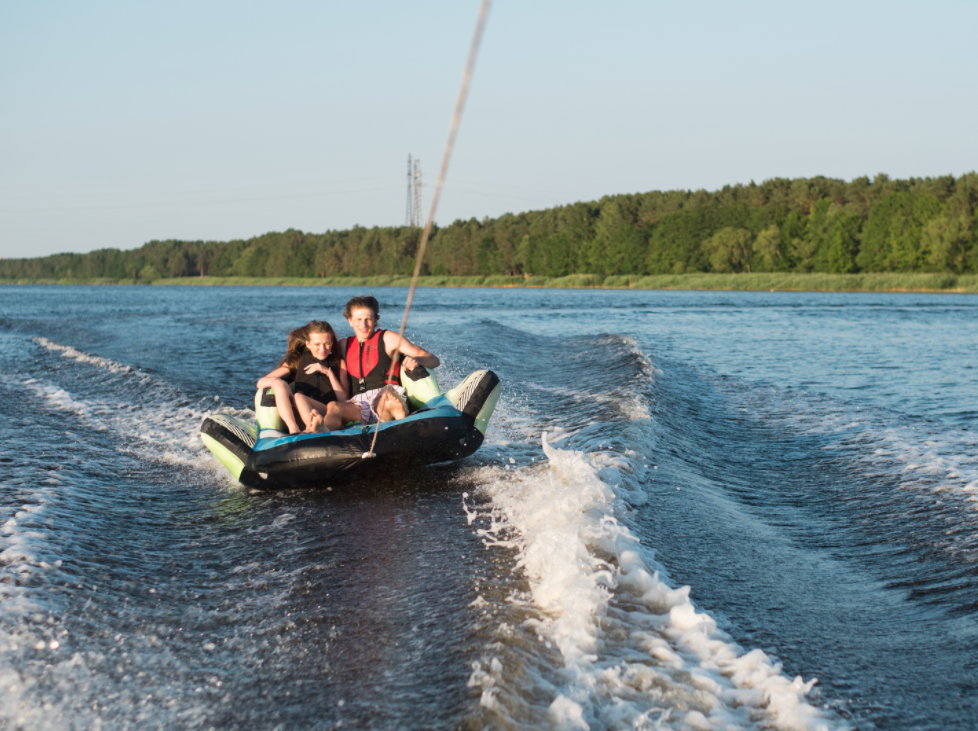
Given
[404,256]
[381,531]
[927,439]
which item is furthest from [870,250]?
[381,531]

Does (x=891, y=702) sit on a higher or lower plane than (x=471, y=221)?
lower

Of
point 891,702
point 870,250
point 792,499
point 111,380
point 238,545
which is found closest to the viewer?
point 891,702

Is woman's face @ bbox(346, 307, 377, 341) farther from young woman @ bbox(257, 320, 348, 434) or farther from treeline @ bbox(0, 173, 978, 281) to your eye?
treeline @ bbox(0, 173, 978, 281)

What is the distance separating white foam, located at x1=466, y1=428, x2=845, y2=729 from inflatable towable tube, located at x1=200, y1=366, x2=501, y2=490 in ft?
3.82

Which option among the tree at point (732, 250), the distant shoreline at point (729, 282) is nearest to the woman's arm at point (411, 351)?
the distant shoreline at point (729, 282)

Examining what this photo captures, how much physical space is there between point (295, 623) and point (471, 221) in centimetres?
9784

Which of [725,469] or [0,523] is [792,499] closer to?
[725,469]

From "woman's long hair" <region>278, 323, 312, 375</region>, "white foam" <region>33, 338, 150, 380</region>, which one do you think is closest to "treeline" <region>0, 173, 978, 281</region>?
"white foam" <region>33, 338, 150, 380</region>

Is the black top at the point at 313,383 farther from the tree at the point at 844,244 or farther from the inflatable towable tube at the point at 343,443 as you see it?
the tree at the point at 844,244

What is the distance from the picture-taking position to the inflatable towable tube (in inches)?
214

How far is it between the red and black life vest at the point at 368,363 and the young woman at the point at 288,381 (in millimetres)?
405

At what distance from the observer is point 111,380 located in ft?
38.4

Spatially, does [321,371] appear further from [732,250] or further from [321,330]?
[732,250]

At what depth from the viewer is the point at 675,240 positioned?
74.2 m
